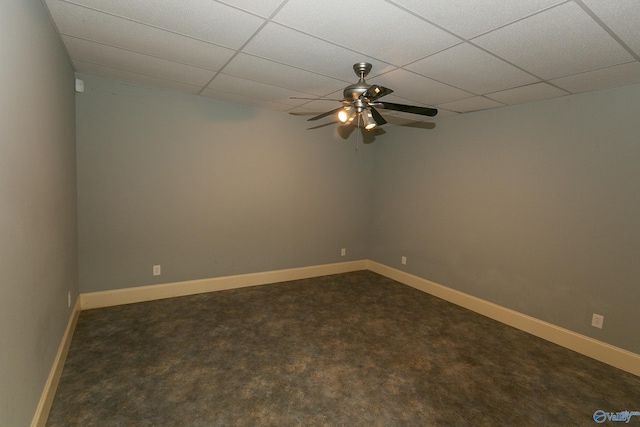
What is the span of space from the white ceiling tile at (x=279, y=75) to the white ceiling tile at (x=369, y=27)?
0.67 meters

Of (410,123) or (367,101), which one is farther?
(410,123)

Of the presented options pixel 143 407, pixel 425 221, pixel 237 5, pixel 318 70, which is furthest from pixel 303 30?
pixel 425 221

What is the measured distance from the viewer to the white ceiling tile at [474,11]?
5.26ft

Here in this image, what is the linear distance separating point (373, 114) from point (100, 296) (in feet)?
11.8

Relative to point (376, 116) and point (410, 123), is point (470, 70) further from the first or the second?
point (410, 123)

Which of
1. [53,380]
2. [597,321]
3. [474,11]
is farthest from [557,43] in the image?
[53,380]

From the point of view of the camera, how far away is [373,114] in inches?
101

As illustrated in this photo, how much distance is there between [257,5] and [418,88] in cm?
188

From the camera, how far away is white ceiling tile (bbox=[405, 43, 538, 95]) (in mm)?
2221

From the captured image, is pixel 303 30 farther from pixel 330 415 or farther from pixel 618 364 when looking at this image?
pixel 618 364

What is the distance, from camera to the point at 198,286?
3918 mm

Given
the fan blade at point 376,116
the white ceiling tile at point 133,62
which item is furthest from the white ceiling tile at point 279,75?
the fan blade at point 376,116

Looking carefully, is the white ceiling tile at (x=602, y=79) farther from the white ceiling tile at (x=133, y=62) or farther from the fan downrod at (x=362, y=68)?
the white ceiling tile at (x=133, y=62)

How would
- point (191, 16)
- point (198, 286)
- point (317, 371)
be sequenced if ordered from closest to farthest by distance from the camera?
point (191, 16), point (317, 371), point (198, 286)
